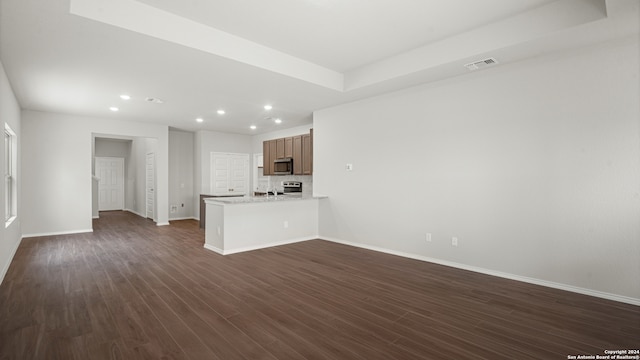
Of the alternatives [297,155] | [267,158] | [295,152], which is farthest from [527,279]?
[267,158]

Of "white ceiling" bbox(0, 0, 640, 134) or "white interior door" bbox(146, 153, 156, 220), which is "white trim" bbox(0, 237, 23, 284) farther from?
"white interior door" bbox(146, 153, 156, 220)

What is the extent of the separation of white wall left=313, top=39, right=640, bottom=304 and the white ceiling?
336 millimetres

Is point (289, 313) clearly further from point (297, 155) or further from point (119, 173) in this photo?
point (119, 173)

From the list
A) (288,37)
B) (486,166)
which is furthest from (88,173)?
(486,166)

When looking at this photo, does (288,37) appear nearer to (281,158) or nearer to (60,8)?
(60,8)

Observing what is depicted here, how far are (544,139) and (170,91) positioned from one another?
17.5 ft

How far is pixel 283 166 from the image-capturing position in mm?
8039

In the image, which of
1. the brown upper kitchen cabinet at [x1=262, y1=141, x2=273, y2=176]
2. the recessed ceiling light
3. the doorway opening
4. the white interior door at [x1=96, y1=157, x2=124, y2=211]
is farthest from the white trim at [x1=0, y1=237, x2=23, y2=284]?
the white interior door at [x1=96, y1=157, x2=124, y2=211]

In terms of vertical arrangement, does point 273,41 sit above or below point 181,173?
above

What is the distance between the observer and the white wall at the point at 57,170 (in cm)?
632

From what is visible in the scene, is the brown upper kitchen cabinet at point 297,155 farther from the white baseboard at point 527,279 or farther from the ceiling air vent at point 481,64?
the ceiling air vent at point 481,64

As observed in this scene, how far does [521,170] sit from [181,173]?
874 centimetres

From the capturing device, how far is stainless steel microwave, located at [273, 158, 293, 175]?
7.81 metres

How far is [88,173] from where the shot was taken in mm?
7012
